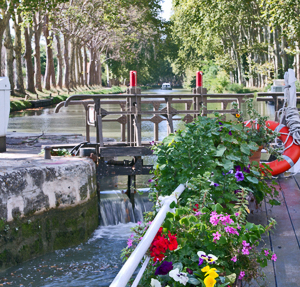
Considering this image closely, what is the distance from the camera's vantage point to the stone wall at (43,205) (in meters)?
5.89

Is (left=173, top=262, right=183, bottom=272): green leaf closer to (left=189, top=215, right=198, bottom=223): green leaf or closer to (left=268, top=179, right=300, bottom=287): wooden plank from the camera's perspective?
(left=189, top=215, right=198, bottom=223): green leaf

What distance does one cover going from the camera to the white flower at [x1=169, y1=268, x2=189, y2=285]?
272 cm

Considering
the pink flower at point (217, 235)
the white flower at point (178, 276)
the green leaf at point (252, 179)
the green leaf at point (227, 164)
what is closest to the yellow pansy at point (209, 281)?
the white flower at point (178, 276)

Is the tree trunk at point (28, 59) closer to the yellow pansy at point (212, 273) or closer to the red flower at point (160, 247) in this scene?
the red flower at point (160, 247)

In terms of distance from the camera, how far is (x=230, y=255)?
3.10 metres

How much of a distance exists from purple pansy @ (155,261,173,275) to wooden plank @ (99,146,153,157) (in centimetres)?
593

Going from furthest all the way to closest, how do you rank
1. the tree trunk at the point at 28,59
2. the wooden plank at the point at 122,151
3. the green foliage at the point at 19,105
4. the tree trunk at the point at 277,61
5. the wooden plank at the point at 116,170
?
the tree trunk at the point at 277,61
the tree trunk at the point at 28,59
the green foliage at the point at 19,105
the wooden plank at the point at 116,170
the wooden plank at the point at 122,151

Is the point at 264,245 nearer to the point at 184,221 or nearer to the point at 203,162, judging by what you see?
the point at 203,162

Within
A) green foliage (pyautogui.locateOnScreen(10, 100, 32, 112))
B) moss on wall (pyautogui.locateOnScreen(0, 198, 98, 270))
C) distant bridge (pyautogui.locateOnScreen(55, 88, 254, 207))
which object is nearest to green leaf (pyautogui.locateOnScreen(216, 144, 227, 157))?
moss on wall (pyautogui.locateOnScreen(0, 198, 98, 270))

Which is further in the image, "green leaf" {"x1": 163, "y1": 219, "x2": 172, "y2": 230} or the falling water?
the falling water

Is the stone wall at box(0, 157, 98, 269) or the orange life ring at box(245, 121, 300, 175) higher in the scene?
the orange life ring at box(245, 121, 300, 175)

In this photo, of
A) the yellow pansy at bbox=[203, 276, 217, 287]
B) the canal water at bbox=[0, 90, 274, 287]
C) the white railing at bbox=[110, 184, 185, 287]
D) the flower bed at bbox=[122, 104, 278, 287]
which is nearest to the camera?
the white railing at bbox=[110, 184, 185, 287]

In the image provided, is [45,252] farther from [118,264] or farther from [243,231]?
[243,231]

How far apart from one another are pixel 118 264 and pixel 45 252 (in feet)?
3.13
